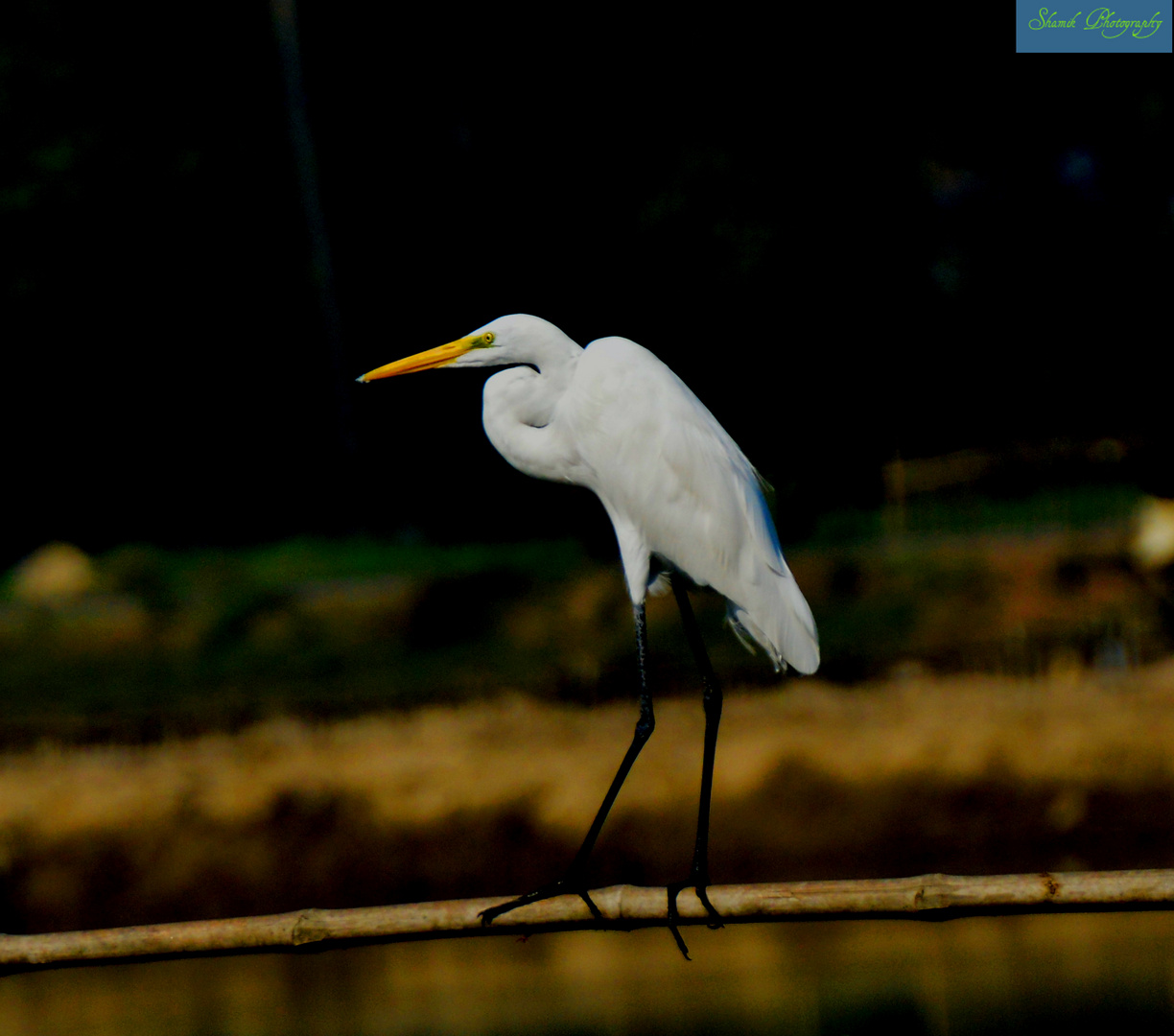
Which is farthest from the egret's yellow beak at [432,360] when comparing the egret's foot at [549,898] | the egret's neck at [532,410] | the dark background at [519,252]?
the dark background at [519,252]

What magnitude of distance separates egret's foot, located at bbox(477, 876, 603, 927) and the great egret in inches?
4.5

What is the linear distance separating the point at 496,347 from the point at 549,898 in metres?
1.15

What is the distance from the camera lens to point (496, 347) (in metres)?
2.95

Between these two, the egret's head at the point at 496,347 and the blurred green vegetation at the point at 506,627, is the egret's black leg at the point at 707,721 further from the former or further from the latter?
the blurred green vegetation at the point at 506,627

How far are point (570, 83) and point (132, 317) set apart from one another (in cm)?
372

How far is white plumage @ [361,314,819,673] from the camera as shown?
2906mm

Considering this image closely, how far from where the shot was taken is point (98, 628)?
7.54 metres

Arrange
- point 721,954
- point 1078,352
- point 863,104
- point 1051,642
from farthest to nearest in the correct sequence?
point 1078,352 → point 863,104 → point 1051,642 → point 721,954

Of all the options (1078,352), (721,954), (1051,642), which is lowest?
(721,954)

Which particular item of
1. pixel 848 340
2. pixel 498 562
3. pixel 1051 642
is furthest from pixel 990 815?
pixel 848 340

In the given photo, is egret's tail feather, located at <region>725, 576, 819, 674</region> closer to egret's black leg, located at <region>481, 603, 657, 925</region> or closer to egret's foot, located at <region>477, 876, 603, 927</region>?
egret's black leg, located at <region>481, 603, 657, 925</region>

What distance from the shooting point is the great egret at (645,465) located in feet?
9.52

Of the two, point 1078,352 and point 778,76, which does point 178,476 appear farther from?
point 1078,352

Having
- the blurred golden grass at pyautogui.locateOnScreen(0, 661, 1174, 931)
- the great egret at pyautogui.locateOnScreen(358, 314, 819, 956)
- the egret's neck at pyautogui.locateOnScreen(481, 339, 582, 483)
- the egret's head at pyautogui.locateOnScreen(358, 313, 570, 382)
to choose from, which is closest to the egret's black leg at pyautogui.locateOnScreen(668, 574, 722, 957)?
the great egret at pyautogui.locateOnScreen(358, 314, 819, 956)
